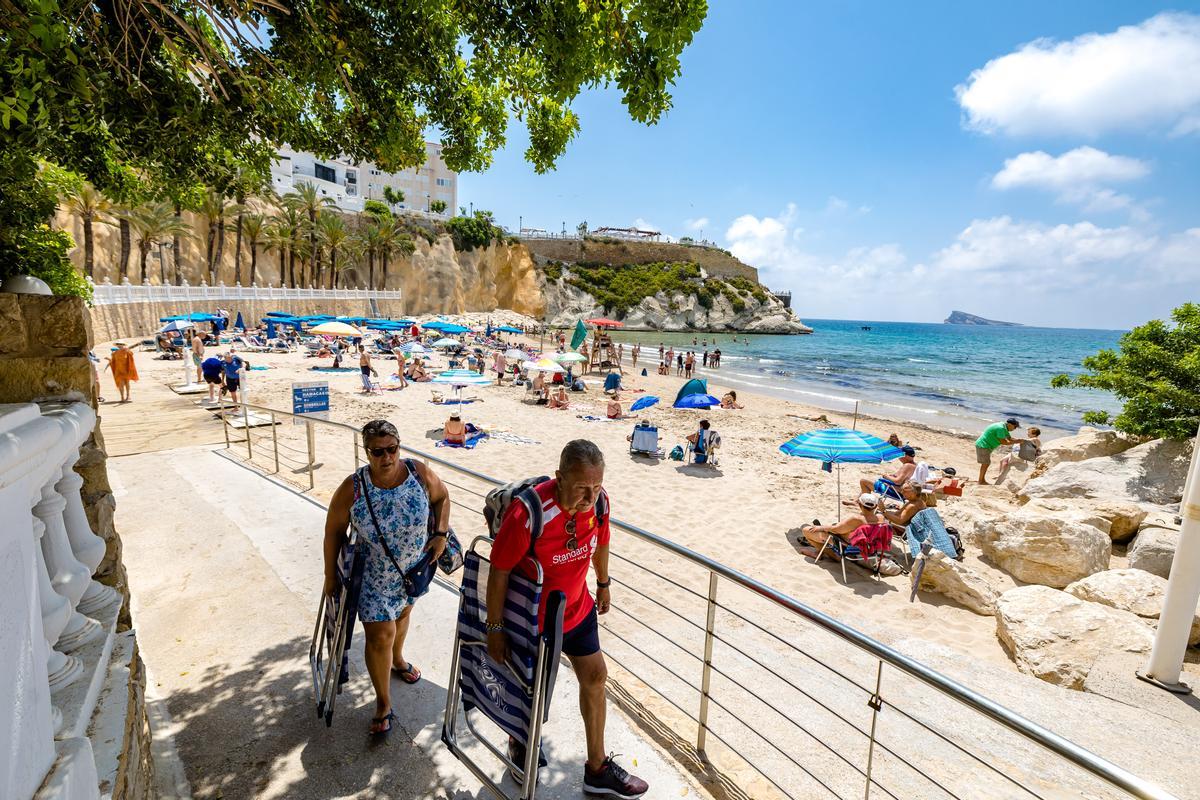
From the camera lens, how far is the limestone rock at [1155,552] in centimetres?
675

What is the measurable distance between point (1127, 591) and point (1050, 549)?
107cm

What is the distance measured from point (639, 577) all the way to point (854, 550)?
124 inches

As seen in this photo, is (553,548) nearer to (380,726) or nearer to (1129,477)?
(380,726)

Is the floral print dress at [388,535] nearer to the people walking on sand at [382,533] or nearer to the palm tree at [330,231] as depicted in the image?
the people walking on sand at [382,533]

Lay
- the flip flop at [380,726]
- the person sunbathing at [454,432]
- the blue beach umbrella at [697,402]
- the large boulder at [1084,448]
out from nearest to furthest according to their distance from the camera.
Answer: the flip flop at [380,726] → the large boulder at [1084,448] → the person sunbathing at [454,432] → the blue beach umbrella at [697,402]

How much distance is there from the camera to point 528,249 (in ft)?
255

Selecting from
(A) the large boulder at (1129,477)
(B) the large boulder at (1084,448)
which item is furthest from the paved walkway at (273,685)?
(B) the large boulder at (1084,448)

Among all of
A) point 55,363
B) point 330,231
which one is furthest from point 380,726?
point 330,231

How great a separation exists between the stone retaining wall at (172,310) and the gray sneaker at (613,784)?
16026mm

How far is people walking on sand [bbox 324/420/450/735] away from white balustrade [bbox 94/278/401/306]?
26.9 meters

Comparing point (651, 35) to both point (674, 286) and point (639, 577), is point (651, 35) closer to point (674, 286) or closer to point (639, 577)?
point (639, 577)

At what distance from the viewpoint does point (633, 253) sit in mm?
86562

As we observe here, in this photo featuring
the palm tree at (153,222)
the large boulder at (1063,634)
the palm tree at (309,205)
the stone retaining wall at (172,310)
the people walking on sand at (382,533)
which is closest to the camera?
the people walking on sand at (382,533)

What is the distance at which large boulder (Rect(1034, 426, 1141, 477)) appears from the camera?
11.4 meters
